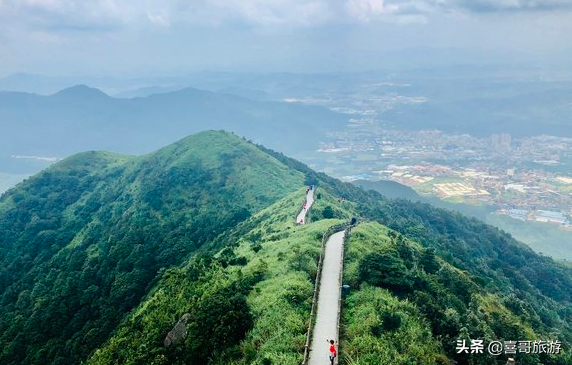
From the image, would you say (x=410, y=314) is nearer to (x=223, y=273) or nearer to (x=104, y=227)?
(x=223, y=273)

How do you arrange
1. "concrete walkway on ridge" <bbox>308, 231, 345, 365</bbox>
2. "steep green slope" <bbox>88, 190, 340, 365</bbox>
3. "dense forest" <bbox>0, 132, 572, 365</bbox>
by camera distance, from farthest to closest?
"dense forest" <bbox>0, 132, 572, 365</bbox>, "steep green slope" <bbox>88, 190, 340, 365</bbox>, "concrete walkway on ridge" <bbox>308, 231, 345, 365</bbox>

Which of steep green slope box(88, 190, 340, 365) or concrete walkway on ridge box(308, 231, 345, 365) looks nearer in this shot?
concrete walkway on ridge box(308, 231, 345, 365)

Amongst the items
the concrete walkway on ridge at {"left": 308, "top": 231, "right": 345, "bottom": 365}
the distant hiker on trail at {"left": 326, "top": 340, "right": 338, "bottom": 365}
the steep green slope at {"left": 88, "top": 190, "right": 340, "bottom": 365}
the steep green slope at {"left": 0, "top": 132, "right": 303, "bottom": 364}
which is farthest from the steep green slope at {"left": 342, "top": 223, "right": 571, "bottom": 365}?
the steep green slope at {"left": 0, "top": 132, "right": 303, "bottom": 364}

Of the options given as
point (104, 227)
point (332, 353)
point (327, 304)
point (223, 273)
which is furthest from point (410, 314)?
point (104, 227)

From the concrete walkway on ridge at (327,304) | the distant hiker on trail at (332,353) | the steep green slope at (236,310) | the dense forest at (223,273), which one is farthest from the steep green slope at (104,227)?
the distant hiker on trail at (332,353)

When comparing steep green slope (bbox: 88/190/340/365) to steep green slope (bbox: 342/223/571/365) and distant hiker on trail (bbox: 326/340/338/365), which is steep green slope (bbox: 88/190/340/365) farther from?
steep green slope (bbox: 342/223/571/365)

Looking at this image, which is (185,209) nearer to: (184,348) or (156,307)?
(156,307)

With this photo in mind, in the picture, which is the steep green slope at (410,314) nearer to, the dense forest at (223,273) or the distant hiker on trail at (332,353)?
the dense forest at (223,273)
